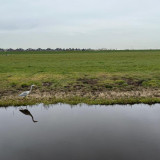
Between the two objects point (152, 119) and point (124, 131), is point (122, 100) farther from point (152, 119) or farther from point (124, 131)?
point (124, 131)

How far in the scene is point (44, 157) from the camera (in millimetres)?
8438

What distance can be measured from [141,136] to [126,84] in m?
11.7

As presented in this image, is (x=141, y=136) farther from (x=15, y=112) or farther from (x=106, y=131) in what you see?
(x=15, y=112)

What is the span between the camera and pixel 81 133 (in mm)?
10695

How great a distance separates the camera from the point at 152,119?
1259cm

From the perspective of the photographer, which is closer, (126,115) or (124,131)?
(124,131)

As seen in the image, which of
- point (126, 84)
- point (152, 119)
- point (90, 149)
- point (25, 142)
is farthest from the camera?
point (126, 84)

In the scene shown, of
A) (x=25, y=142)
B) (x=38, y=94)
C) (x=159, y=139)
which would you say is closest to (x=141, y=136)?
(x=159, y=139)

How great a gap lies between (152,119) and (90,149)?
519 centimetres

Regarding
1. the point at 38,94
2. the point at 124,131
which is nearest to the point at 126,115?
the point at 124,131

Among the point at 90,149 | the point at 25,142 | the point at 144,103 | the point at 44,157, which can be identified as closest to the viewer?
the point at 44,157

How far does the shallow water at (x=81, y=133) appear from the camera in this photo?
28.5ft

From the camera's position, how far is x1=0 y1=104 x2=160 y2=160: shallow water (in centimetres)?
869

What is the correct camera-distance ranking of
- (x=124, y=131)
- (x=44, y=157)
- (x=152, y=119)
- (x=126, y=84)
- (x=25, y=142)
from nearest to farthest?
(x=44, y=157) → (x=25, y=142) → (x=124, y=131) → (x=152, y=119) → (x=126, y=84)
